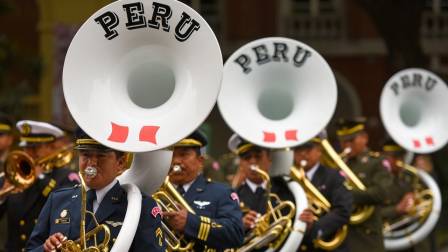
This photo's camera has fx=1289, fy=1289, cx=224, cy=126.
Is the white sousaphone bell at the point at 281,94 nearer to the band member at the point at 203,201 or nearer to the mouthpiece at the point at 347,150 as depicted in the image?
the band member at the point at 203,201

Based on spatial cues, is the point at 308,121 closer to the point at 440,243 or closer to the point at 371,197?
the point at 371,197

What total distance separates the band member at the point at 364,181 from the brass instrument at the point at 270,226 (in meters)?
1.91

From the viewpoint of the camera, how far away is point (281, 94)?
1015 cm

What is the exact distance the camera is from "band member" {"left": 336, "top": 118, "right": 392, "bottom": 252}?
1191 centimetres

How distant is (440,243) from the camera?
1708 cm

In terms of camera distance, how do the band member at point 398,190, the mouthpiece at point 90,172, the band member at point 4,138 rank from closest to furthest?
the mouthpiece at point 90,172 → the band member at point 4,138 → the band member at point 398,190

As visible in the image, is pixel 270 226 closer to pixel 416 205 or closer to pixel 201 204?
pixel 201 204

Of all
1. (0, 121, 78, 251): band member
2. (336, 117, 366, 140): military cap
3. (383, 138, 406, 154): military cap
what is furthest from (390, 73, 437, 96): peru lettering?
(0, 121, 78, 251): band member

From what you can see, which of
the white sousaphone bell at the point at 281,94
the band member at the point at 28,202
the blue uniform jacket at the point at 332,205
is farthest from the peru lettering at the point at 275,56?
the band member at the point at 28,202

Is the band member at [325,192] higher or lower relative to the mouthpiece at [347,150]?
higher

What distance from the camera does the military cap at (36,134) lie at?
10828mm

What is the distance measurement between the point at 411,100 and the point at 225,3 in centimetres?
1825

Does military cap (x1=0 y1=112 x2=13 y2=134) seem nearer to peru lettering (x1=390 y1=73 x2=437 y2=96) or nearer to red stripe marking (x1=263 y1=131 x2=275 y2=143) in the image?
red stripe marking (x1=263 y1=131 x2=275 y2=143)

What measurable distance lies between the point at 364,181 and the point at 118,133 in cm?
602
